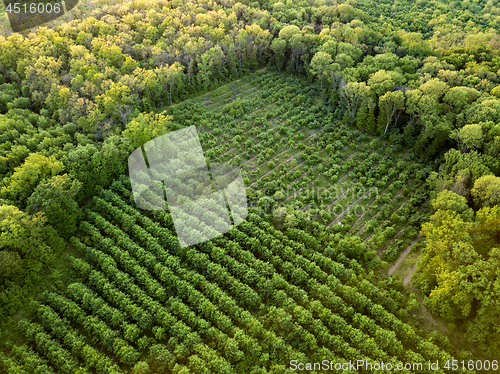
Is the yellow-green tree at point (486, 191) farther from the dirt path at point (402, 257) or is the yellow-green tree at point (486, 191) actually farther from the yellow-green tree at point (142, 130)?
the yellow-green tree at point (142, 130)

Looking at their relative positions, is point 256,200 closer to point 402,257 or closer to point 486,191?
point 402,257

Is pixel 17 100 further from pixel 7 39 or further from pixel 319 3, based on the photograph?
pixel 319 3

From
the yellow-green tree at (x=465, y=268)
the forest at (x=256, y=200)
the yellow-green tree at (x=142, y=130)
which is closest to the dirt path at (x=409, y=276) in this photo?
the forest at (x=256, y=200)

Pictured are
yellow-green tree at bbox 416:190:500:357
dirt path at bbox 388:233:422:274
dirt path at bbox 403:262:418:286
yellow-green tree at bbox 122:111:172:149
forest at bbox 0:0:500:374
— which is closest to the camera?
yellow-green tree at bbox 416:190:500:357

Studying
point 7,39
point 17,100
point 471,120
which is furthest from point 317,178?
point 7,39

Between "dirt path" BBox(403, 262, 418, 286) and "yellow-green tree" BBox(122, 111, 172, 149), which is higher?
"yellow-green tree" BBox(122, 111, 172, 149)

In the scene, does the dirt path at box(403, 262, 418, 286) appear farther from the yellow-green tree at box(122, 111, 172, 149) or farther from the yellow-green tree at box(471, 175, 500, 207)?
the yellow-green tree at box(122, 111, 172, 149)

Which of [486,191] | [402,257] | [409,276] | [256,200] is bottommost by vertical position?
[409,276]

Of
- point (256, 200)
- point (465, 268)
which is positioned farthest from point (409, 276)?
point (256, 200)

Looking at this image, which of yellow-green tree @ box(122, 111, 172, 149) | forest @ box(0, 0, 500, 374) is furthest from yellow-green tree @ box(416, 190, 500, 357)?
yellow-green tree @ box(122, 111, 172, 149)
